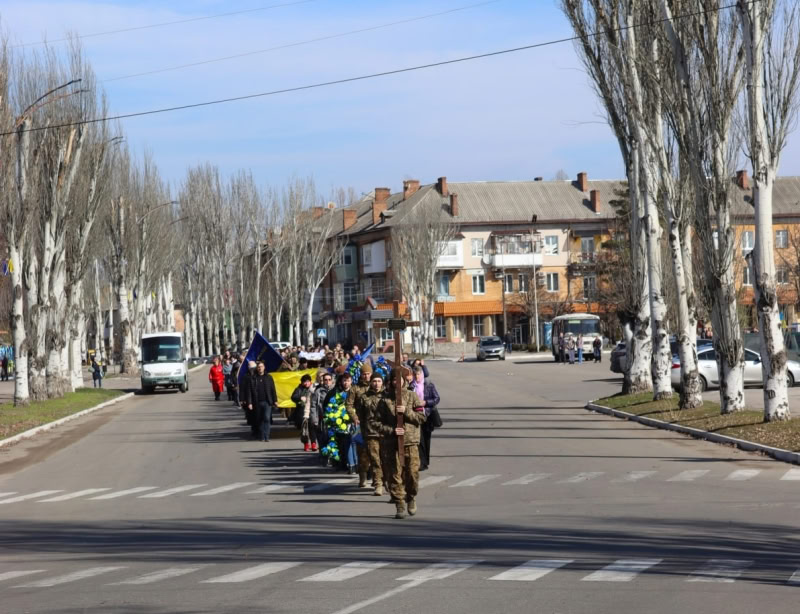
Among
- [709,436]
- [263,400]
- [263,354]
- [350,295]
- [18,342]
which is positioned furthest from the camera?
[350,295]

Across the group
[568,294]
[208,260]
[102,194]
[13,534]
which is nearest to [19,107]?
[102,194]

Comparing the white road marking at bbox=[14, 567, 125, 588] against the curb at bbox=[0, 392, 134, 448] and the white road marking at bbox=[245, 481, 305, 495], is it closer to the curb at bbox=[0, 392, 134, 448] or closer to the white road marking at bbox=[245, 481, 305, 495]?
the white road marking at bbox=[245, 481, 305, 495]

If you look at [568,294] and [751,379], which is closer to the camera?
[751,379]

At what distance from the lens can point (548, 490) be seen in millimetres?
15938

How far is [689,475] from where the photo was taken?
17.4 m

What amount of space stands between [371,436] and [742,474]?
527 cm

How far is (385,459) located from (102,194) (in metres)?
34.3

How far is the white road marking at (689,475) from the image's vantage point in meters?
16.9

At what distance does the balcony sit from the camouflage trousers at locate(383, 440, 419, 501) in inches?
3421

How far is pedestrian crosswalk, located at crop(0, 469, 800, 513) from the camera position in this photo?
656 inches

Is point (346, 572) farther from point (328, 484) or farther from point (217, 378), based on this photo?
point (217, 378)

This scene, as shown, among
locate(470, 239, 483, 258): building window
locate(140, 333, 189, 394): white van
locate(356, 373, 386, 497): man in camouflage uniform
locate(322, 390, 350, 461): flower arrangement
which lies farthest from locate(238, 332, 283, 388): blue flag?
locate(470, 239, 483, 258): building window

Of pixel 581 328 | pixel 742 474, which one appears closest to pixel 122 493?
pixel 742 474

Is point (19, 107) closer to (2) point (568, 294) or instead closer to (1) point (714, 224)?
(1) point (714, 224)
